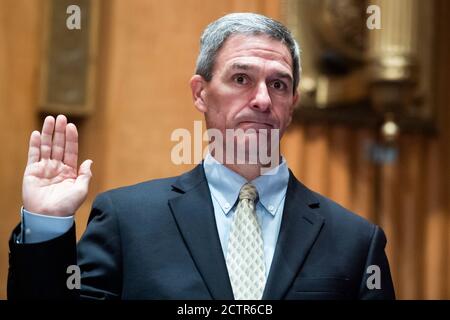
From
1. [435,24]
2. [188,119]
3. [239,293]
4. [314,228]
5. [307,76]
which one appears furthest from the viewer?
[435,24]

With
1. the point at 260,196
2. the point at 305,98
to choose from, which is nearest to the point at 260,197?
the point at 260,196

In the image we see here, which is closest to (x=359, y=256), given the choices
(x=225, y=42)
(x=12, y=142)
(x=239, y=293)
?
(x=239, y=293)

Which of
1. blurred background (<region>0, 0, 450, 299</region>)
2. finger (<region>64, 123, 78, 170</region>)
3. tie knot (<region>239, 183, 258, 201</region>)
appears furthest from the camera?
blurred background (<region>0, 0, 450, 299</region>)

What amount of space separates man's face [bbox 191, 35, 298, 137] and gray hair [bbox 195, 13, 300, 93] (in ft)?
0.04

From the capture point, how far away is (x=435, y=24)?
14.1ft

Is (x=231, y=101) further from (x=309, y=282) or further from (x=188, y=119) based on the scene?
(x=188, y=119)

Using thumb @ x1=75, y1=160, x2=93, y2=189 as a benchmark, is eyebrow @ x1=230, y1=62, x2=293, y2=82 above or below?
above

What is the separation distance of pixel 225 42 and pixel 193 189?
1.09 ft

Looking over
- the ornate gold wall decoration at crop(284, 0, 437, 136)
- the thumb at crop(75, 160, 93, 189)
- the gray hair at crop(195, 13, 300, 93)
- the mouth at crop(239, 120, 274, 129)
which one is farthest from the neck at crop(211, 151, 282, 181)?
the ornate gold wall decoration at crop(284, 0, 437, 136)

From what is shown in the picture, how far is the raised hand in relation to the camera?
1592mm

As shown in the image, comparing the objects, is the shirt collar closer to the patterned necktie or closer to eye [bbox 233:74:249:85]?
the patterned necktie

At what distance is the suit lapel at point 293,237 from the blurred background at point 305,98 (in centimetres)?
162

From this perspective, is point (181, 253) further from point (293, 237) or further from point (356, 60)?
point (356, 60)

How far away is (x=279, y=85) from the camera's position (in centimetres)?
180
